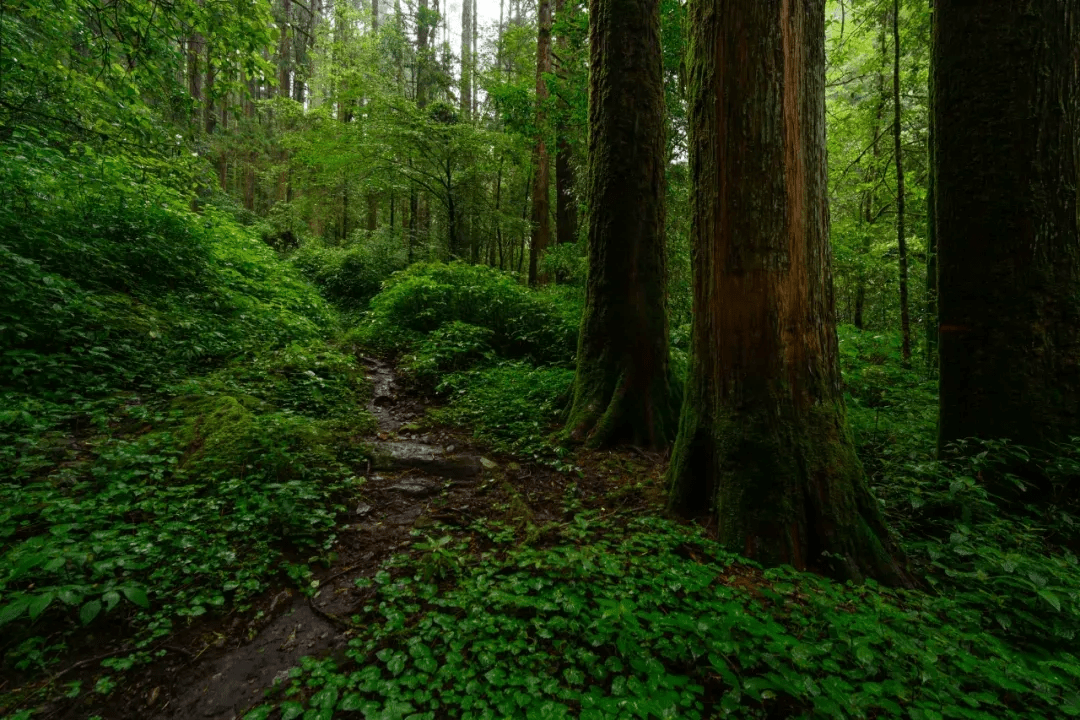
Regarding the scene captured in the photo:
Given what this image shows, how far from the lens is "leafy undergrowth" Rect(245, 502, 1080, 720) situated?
5.55ft

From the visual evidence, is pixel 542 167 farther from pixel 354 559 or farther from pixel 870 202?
pixel 354 559

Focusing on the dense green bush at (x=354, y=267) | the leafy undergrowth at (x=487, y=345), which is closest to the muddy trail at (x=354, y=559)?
the leafy undergrowth at (x=487, y=345)

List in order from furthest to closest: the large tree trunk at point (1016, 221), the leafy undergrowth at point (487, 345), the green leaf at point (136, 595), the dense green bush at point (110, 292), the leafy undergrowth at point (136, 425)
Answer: the leafy undergrowth at point (487, 345)
the dense green bush at point (110, 292)
the large tree trunk at point (1016, 221)
the leafy undergrowth at point (136, 425)
the green leaf at point (136, 595)

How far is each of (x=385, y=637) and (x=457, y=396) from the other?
4037mm

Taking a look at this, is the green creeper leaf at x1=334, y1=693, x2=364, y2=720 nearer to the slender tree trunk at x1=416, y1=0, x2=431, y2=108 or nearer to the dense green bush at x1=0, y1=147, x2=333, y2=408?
the dense green bush at x1=0, y1=147, x2=333, y2=408

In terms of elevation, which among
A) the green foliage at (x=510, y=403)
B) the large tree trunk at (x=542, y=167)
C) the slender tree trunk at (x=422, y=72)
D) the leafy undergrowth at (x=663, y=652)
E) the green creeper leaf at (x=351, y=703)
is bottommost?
the green creeper leaf at (x=351, y=703)

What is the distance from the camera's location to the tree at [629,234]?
4.73 metres

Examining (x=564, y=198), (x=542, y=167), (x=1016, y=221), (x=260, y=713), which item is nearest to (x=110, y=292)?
(x=260, y=713)

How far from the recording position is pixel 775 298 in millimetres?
2836

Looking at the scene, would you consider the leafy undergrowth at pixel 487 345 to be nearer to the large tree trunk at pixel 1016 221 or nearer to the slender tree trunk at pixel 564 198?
the slender tree trunk at pixel 564 198

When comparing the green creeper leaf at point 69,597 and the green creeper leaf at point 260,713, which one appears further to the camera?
the green creeper leaf at point 69,597

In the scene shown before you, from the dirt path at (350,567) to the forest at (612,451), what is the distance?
0.02 m

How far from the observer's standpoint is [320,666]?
199 centimetres

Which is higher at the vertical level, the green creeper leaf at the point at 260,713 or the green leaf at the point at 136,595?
the green leaf at the point at 136,595
